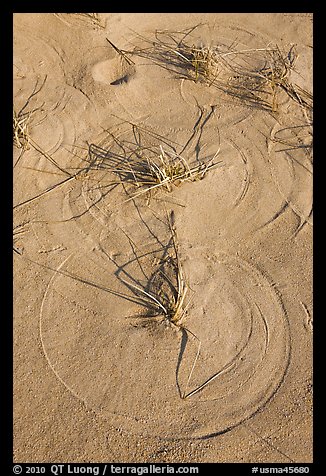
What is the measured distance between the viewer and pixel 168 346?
223cm

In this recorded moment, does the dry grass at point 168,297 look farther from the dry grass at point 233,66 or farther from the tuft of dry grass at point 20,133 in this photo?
the dry grass at point 233,66

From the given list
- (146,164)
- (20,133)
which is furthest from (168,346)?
(20,133)

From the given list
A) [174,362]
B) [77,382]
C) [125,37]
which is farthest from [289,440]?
[125,37]

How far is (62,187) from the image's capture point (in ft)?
8.79

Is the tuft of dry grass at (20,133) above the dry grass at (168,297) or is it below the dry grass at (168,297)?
above

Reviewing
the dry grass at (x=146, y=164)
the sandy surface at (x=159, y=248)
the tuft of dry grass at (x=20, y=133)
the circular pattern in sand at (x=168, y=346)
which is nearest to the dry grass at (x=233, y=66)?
the sandy surface at (x=159, y=248)

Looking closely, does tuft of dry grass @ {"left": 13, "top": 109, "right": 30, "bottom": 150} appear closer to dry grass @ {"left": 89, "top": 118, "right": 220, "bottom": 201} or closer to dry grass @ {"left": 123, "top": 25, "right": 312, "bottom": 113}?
dry grass @ {"left": 89, "top": 118, "right": 220, "bottom": 201}

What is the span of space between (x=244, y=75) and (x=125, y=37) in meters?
1.00

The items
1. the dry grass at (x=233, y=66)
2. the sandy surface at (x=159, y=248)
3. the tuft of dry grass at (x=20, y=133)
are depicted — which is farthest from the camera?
the dry grass at (x=233, y=66)

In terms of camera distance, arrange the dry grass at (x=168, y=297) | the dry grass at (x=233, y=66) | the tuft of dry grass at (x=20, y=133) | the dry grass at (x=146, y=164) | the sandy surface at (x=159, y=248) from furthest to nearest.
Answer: the dry grass at (x=233, y=66)
the tuft of dry grass at (x=20, y=133)
the dry grass at (x=146, y=164)
the dry grass at (x=168, y=297)
the sandy surface at (x=159, y=248)

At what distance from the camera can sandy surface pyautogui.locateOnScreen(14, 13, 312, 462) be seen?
6.86ft

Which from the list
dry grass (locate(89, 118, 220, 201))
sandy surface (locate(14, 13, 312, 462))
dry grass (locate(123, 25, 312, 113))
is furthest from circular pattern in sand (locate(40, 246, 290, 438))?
dry grass (locate(123, 25, 312, 113))

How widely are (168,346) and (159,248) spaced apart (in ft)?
1.89

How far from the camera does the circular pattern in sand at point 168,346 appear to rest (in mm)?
2104
